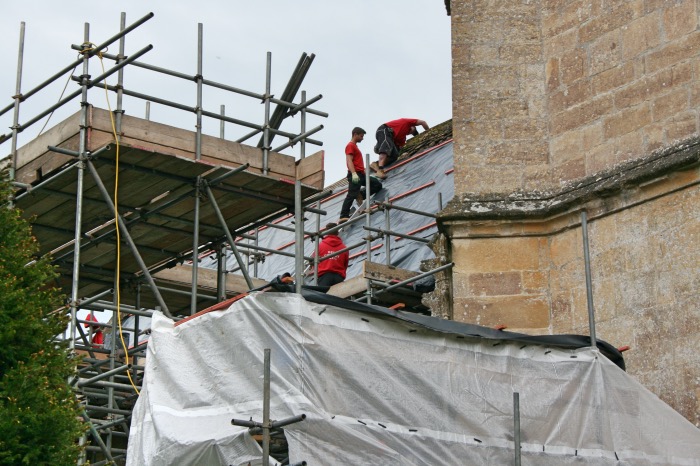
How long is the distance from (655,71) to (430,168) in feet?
21.0

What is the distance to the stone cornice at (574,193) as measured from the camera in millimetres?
13742

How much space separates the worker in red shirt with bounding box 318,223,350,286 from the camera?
17906mm

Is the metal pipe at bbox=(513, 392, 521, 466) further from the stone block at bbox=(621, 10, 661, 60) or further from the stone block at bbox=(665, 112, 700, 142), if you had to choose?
the stone block at bbox=(621, 10, 661, 60)

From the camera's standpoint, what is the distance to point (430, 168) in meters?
20.3

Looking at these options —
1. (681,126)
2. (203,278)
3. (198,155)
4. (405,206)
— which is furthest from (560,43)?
(203,278)

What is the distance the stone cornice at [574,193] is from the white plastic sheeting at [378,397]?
1976 mm

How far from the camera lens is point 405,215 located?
63.2ft

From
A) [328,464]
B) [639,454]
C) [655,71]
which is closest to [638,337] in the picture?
[639,454]

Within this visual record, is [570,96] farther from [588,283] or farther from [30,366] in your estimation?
[30,366]

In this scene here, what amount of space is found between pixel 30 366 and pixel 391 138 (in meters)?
10.3

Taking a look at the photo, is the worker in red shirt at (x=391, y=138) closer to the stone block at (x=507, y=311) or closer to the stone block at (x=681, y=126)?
the stone block at (x=507, y=311)

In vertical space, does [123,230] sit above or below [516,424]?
above

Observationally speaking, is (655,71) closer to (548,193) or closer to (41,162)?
(548,193)

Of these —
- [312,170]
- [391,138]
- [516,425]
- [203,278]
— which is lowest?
[516,425]
